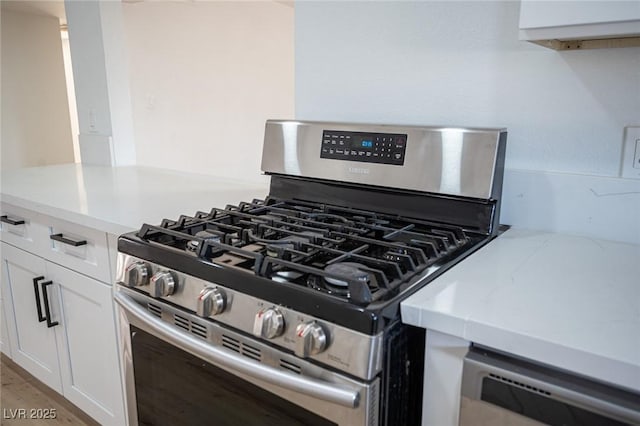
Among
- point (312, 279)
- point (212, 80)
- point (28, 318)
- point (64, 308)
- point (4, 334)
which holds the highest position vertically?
point (212, 80)

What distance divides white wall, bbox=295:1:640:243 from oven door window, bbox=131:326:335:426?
2.43 feet

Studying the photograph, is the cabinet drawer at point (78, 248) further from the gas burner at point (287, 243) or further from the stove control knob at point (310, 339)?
the stove control knob at point (310, 339)

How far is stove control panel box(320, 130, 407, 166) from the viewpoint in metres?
1.23

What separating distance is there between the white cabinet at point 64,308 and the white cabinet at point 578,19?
1.19m

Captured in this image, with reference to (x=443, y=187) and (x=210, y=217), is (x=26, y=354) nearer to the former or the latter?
(x=210, y=217)

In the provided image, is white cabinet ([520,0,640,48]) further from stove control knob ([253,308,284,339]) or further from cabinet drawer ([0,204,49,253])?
cabinet drawer ([0,204,49,253])

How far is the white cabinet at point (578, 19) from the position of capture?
0.83 metres

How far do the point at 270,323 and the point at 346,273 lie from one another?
0.16m

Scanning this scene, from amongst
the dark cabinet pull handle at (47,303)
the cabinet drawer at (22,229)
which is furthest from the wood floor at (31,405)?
the cabinet drawer at (22,229)

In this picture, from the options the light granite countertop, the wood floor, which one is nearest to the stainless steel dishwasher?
the light granite countertop

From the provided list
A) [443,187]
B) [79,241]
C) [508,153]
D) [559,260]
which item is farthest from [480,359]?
[79,241]

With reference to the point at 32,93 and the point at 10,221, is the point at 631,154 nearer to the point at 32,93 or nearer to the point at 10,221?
the point at 10,221

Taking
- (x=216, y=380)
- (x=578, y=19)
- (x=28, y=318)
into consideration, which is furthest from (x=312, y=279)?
(x=28, y=318)

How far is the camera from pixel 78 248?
58.1 inches
